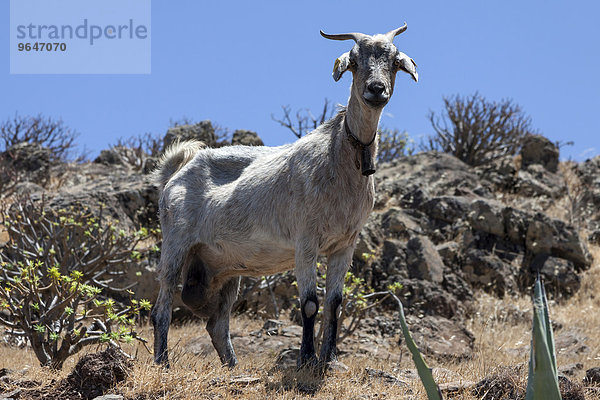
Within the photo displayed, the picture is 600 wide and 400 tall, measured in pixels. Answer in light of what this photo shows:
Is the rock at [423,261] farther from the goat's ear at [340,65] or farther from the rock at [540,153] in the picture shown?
the rock at [540,153]

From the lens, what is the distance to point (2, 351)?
26.0 feet

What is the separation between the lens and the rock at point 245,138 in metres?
14.8

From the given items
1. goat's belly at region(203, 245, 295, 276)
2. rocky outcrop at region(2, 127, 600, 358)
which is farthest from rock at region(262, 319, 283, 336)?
goat's belly at region(203, 245, 295, 276)

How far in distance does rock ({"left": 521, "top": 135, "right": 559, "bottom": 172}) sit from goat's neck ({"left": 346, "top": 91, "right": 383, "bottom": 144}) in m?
13.8

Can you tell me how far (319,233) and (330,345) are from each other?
969mm

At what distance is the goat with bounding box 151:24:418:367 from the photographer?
5195 millimetres

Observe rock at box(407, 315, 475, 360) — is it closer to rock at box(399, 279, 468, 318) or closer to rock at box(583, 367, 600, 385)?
rock at box(399, 279, 468, 318)

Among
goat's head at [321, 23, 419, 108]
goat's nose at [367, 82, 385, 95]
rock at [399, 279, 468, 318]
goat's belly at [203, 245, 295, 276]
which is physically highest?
goat's head at [321, 23, 419, 108]

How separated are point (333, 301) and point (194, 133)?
10.2 m

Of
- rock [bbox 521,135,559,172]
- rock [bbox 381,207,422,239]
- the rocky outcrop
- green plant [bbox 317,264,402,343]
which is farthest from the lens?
rock [bbox 521,135,559,172]

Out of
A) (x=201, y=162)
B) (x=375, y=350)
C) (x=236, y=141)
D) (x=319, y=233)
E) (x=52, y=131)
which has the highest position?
(x=52, y=131)

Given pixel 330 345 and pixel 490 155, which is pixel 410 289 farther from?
pixel 490 155

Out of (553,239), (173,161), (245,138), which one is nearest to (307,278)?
(173,161)

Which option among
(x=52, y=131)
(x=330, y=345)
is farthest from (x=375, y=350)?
(x=52, y=131)
